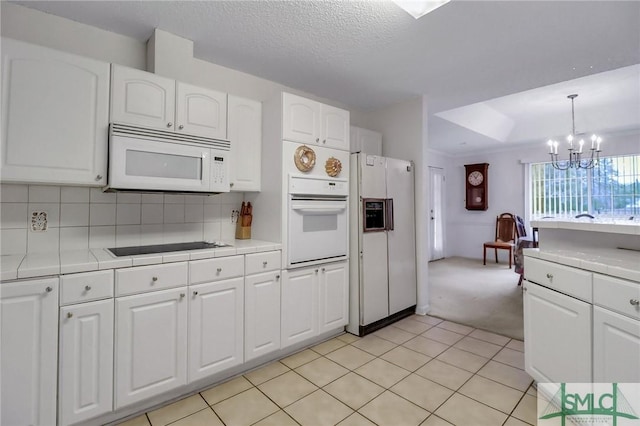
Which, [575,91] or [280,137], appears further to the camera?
[575,91]

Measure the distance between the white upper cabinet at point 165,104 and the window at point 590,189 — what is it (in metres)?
6.15

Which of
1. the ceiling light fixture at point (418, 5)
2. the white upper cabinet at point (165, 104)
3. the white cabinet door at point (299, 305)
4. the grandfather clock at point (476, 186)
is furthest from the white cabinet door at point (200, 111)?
the grandfather clock at point (476, 186)

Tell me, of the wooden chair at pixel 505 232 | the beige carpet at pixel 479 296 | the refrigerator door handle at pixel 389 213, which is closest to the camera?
the refrigerator door handle at pixel 389 213

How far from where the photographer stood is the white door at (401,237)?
3201 mm

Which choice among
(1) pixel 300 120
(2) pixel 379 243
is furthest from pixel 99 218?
(2) pixel 379 243

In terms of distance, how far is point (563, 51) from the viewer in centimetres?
247

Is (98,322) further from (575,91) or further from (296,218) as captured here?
(575,91)

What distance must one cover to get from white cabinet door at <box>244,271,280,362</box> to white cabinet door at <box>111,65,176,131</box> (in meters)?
1.27

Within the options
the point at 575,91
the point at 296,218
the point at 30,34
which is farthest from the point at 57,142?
the point at 575,91

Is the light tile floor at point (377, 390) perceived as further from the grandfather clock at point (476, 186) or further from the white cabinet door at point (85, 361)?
the grandfather clock at point (476, 186)

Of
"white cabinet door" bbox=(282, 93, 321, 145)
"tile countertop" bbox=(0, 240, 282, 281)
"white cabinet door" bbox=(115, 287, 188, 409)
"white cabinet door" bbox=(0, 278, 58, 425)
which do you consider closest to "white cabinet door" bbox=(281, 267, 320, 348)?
"tile countertop" bbox=(0, 240, 282, 281)

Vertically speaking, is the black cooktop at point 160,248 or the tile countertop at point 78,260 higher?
the black cooktop at point 160,248

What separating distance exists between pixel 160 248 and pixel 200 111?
1.05 metres

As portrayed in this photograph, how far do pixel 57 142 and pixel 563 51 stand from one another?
3672mm
